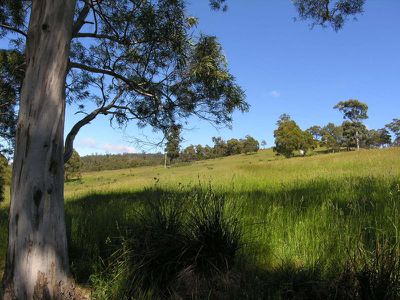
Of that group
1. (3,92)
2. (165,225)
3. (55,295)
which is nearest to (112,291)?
(55,295)

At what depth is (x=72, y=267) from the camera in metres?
3.97

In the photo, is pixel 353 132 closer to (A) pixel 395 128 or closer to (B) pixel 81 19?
(A) pixel 395 128

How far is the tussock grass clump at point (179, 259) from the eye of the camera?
3.19 m

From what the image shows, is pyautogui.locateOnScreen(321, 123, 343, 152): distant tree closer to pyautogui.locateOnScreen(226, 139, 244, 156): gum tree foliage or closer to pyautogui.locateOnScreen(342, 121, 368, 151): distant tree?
pyautogui.locateOnScreen(342, 121, 368, 151): distant tree

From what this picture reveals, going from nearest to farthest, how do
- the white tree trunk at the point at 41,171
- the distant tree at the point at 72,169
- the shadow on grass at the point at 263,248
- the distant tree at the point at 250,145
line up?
the shadow on grass at the point at 263,248
the white tree trunk at the point at 41,171
the distant tree at the point at 72,169
the distant tree at the point at 250,145

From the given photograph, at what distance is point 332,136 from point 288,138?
119ft

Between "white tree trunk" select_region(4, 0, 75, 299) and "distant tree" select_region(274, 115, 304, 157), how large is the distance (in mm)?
59713

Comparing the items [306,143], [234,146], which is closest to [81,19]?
[306,143]

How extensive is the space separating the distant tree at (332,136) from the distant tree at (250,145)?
64.6 feet

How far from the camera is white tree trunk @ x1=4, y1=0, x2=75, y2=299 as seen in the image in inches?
134

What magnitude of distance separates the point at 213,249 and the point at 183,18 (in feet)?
16.7

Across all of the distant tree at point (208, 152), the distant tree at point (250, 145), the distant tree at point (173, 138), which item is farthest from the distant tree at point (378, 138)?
Result: the distant tree at point (173, 138)

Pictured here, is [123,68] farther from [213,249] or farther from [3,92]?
[213,249]

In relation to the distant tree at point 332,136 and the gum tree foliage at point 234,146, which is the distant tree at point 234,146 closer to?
the gum tree foliage at point 234,146
